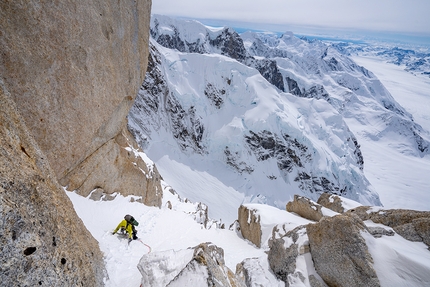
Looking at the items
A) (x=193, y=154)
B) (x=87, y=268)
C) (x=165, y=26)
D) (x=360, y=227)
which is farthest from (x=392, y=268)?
(x=165, y=26)

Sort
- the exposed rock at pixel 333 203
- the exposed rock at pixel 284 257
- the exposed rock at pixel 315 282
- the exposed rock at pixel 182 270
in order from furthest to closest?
the exposed rock at pixel 333 203, the exposed rock at pixel 284 257, the exposed rock at pixel 315 282, the exposed rock at pixel 182 270

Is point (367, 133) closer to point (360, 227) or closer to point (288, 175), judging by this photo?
point (288, 175)

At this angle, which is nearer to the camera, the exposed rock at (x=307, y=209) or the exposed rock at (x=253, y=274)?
the exposed rock at (x=253, y=274)

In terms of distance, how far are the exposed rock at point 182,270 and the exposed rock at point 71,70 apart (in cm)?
564

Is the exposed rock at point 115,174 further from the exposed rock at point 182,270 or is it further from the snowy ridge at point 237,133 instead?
the snowy ridge at point 237,133

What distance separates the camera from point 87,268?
4031mm

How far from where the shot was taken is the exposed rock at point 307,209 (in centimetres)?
1437

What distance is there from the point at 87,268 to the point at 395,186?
445ft

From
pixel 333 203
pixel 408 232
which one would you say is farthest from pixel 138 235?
pixel 333 203

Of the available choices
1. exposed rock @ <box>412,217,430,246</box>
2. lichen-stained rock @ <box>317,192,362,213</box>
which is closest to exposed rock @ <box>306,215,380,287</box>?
exposed rock @ <box>412,217,430,246</box>

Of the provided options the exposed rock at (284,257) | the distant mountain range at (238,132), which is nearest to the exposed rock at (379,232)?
the exposed rock at (284,257)

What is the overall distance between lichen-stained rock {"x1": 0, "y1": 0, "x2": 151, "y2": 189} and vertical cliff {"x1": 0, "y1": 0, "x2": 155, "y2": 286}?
0.10 ft

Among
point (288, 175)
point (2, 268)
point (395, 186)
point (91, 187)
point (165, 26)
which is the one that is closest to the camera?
point (2, 268)

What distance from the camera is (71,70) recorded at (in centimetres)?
775
